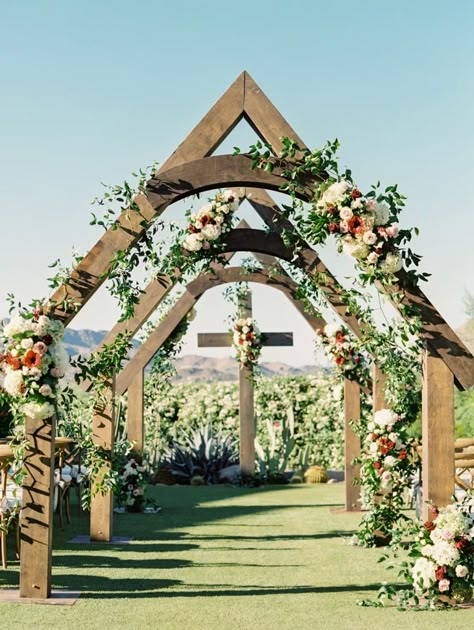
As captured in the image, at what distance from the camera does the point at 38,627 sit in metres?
4.90

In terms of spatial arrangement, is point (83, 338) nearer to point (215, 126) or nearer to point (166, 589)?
point (166, 589)

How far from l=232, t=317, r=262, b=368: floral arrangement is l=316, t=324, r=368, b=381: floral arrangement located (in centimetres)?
301

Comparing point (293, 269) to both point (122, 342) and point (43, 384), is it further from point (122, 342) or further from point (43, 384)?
point (43, 384)

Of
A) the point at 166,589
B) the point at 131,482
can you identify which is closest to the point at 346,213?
the point at 166,589

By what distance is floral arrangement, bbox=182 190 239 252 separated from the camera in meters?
7.21

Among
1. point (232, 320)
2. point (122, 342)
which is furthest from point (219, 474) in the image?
point (122, 342)

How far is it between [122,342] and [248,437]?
8.02 meters

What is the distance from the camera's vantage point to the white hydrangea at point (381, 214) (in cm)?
552

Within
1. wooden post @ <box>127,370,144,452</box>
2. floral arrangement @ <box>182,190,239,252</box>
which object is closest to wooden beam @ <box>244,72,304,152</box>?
floral arrangement @ <box>182,190,239,252</box>

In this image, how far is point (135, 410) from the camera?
36.9ft

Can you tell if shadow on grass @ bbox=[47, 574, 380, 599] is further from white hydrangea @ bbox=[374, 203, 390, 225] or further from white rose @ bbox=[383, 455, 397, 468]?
white hydrangea @ bbox=[374, 203, 390, 225]

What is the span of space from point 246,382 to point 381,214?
8835 mm

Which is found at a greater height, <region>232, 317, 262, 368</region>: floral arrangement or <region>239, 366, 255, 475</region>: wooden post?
<region>232, 317, 262, 368</region>: floral arrangement

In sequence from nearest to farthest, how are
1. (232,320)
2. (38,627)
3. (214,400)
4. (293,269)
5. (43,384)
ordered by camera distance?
(38,627)
(43,384)
(293,269)
(232,320)
(214,400)
